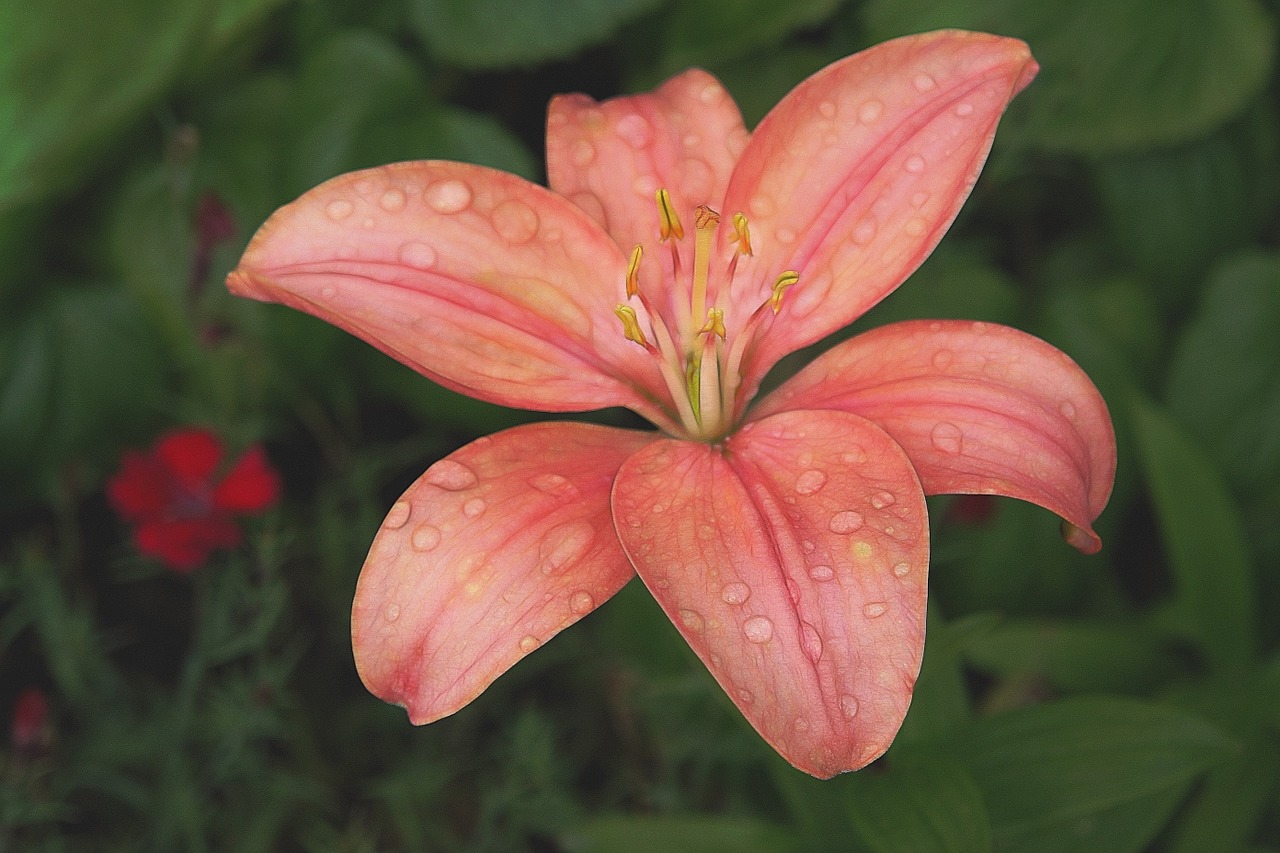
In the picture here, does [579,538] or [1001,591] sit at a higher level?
[579,538]

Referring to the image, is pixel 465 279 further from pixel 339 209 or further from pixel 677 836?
pixel 677 836

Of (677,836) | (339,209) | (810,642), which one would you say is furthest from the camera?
(677,836)

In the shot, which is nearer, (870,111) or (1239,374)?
(870,111)

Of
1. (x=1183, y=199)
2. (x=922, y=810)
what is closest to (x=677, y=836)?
(x=922, y=810)

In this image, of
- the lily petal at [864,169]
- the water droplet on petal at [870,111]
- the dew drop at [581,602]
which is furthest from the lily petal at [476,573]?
the water droplet on petal at [870,111]

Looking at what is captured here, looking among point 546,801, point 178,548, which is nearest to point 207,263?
point 178,548

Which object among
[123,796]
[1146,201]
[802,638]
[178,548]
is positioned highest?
[802,638]

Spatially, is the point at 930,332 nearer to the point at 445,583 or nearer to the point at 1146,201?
the point at 445,583
